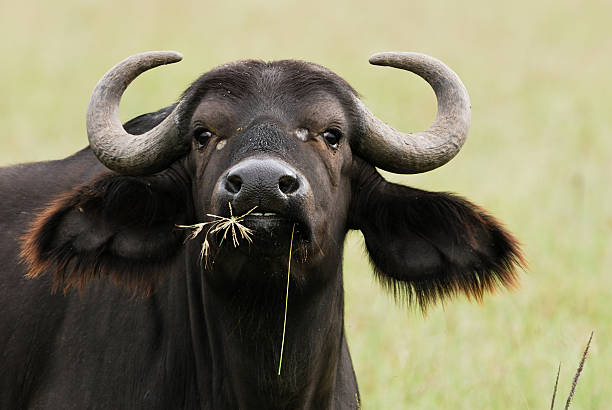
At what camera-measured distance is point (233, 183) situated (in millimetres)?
4066

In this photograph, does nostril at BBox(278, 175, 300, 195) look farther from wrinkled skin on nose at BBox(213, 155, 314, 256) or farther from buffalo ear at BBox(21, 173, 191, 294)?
buffalo ear at BBox(21, 173, 191, 294)

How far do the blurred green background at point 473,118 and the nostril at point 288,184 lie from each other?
1487 millimetres

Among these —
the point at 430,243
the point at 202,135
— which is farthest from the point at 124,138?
the point at 430,243

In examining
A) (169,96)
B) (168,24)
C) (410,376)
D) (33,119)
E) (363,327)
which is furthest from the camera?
(168,24)

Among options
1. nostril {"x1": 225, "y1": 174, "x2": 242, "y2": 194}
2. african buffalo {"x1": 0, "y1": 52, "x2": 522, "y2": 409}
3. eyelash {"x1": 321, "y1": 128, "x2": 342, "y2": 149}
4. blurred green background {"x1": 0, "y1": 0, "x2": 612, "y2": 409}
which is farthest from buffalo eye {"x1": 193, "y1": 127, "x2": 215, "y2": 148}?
blurred green background {"x1": 0, "y1": 0, "x2": 612, "y2": 409}

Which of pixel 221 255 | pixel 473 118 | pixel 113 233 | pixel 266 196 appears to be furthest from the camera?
pixel 473 118

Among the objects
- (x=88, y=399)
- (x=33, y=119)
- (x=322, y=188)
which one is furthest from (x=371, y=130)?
(x=33, y=119)

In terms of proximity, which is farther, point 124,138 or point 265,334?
point 124,138

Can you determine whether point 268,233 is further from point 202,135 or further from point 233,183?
point 202,135

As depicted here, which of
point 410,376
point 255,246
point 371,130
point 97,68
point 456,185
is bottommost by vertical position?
point 410,376

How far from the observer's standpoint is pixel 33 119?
17.0 meters

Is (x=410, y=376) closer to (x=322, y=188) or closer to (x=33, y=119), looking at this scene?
(x=322, y=188)

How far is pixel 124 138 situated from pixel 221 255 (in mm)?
929

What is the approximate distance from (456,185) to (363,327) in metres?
4.63
